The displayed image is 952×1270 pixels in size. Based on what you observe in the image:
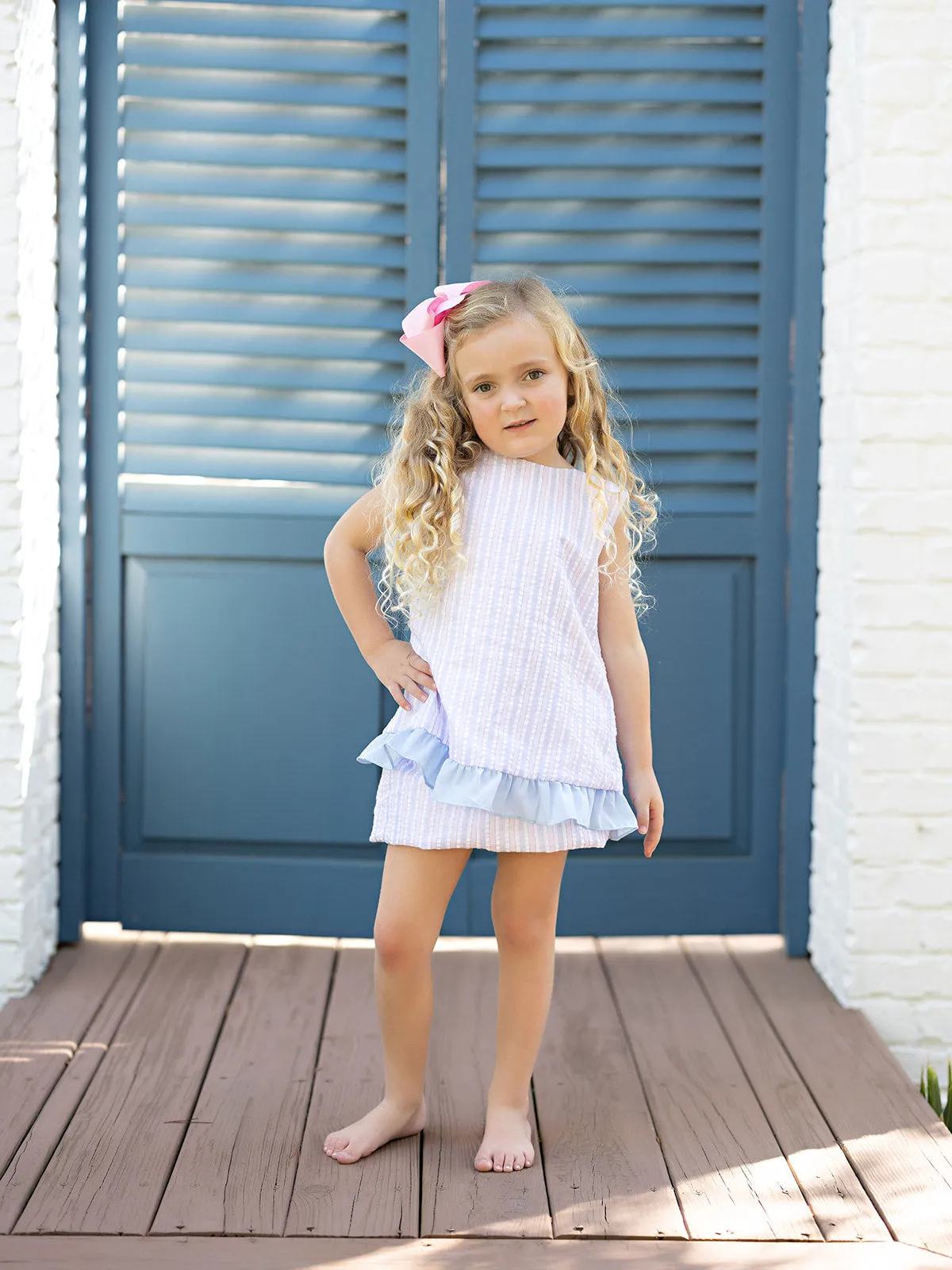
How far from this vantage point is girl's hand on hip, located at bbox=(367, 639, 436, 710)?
75.3 inches

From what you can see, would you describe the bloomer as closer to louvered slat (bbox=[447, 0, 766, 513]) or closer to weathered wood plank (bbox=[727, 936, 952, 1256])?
weathered wood plank (bbox=[727, 936, 952, 1256])

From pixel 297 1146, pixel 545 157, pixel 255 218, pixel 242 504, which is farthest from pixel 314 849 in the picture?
pixel 545 157

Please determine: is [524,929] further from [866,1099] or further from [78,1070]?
[78,1070]

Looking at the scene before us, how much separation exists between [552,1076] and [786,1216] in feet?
1.74

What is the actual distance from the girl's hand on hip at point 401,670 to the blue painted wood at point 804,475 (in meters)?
1.12

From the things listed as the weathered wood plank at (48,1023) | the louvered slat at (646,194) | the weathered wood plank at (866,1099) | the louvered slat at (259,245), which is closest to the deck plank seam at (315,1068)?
the weathered wood plank at (48,1023)

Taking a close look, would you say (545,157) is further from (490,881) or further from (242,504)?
(490,881)

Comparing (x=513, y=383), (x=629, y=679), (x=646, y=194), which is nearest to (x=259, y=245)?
(x=646, y=194)

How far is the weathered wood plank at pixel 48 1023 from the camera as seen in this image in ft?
6.75

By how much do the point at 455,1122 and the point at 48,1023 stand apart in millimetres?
853

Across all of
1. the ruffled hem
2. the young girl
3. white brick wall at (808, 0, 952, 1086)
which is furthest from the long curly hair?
white brick wall at (808, 0, 952, 1086)

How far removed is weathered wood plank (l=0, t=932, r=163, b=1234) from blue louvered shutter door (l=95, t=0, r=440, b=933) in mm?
126

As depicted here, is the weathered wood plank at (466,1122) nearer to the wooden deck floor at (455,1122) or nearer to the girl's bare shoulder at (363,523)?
the wooden deck floor at (455,1122)

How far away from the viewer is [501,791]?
180 cm
